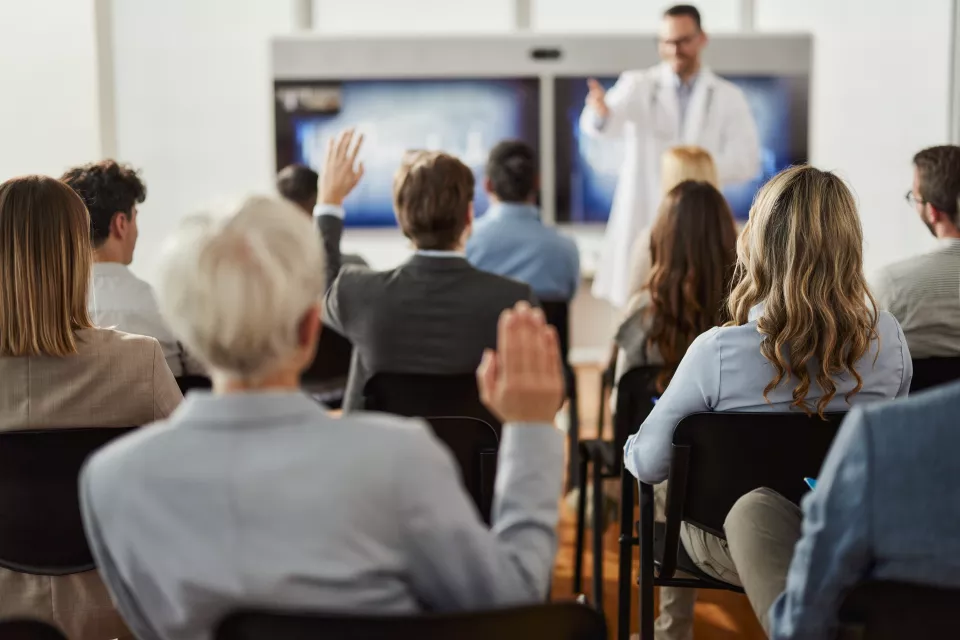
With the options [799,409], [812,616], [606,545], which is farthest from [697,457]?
[606,545]

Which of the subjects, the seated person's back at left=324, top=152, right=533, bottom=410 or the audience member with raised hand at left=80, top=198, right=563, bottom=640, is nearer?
A: the audience member with raised hand at left=80, top=198, right=563, bottom=640

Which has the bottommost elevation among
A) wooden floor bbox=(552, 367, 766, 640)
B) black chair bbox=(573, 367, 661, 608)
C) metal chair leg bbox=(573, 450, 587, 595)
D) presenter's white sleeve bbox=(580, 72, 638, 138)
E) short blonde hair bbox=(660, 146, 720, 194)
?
wooden floor bbox=(552, 367, 766, 640)

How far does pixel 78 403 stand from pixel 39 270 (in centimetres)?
23

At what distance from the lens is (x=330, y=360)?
12.2 ft

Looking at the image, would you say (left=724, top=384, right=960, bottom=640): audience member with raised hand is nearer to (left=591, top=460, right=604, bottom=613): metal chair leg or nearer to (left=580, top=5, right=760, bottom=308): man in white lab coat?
(left=591, top=460, right=604, bottom=613): metal chair leg

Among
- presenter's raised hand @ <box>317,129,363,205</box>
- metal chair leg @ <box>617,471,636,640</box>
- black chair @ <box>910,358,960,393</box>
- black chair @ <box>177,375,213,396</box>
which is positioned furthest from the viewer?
presenter's raised hand @ <box>317,129,363,205</box>

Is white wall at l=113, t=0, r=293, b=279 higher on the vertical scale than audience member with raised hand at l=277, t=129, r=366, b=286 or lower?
higher

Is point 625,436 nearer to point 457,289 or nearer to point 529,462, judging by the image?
point 457,289

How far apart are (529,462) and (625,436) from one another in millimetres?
1567

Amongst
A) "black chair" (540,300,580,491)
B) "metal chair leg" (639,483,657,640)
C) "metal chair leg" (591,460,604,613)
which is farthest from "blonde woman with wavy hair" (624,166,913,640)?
"black chair" (540,300,580,491)

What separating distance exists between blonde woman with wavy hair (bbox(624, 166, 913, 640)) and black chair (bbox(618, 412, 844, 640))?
0.05 meters

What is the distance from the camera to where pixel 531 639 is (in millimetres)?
1054

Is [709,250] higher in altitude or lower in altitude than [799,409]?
higher

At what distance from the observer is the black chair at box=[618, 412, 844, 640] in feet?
5.85
